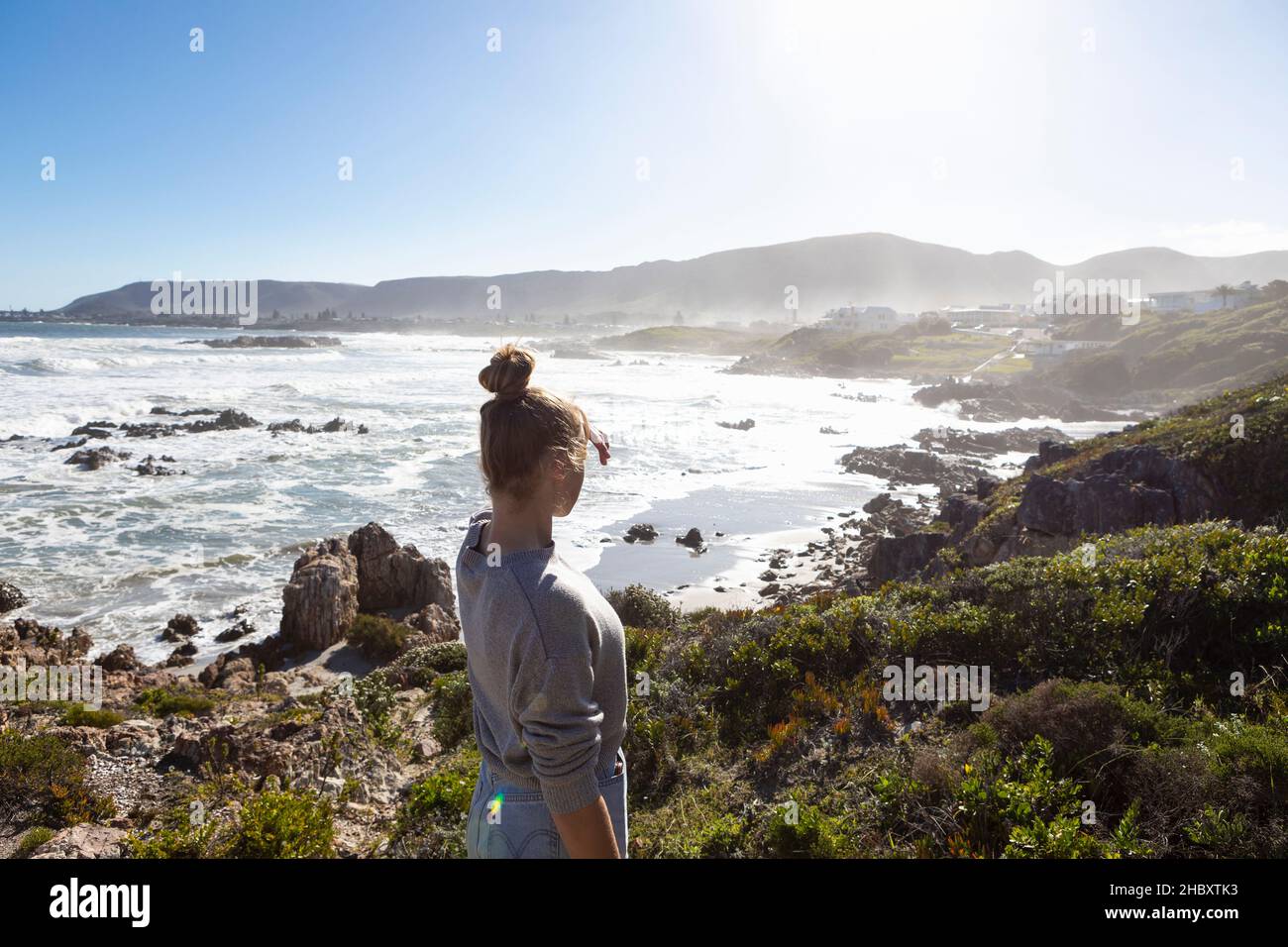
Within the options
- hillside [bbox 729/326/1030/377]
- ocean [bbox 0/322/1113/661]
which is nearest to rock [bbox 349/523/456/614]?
ocean [bbox 0/322/1113/661]

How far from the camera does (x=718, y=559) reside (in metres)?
18.6

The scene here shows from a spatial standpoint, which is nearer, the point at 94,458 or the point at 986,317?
the point at 94,458

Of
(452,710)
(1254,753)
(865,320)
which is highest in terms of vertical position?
(865,320)

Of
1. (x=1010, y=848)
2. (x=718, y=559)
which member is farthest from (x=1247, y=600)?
(x=718, y=559)

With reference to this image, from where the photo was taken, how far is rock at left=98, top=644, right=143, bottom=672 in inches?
428

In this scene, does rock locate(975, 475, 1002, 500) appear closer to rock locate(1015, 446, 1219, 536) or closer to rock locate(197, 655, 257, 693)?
rock locate(1015, 446, 1219, 536)

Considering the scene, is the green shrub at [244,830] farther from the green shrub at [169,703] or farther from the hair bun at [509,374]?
the green shrub at [169,703]

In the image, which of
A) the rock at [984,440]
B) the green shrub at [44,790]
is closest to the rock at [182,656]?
the green shrub at [44,790]

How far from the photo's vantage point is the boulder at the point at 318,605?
12.9 metres

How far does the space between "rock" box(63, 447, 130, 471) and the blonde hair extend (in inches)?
1181

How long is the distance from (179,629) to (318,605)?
2.47 metres

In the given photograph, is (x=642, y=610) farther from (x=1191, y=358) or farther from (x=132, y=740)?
(x=1191, y=358)

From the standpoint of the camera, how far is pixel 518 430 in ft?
5.89

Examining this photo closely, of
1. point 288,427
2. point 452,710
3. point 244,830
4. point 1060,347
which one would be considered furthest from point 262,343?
point 244,830
